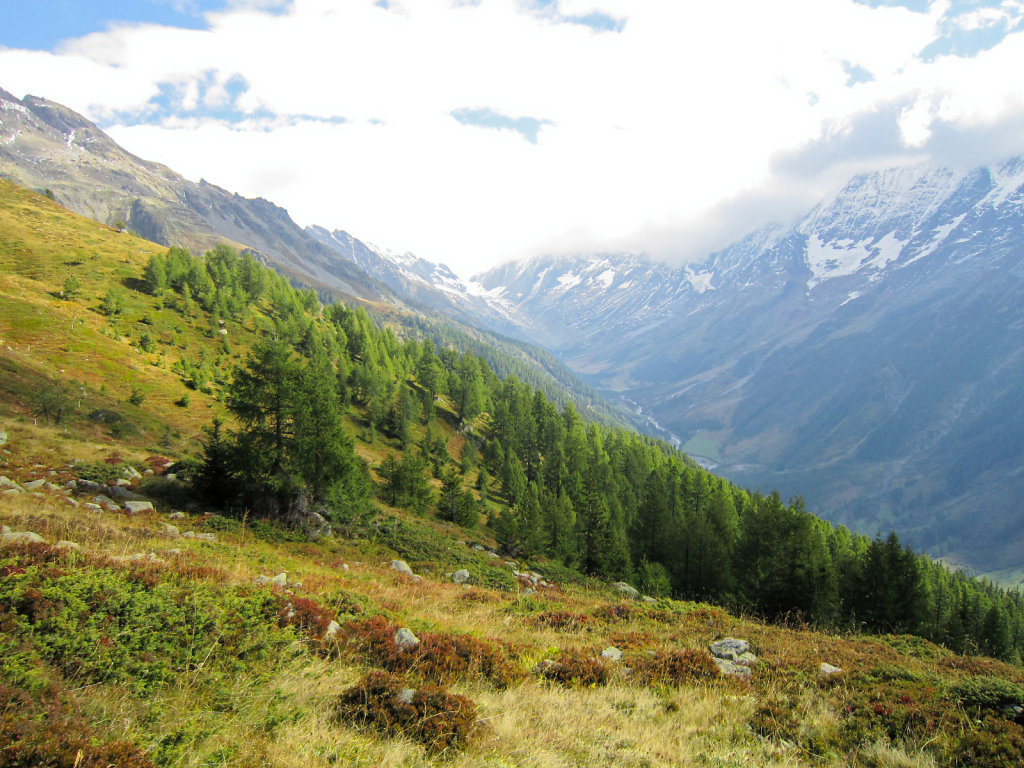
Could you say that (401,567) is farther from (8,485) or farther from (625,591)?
(8,485)

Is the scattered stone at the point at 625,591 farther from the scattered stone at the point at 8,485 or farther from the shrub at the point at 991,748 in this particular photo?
the scattered stone at the point at 8,485

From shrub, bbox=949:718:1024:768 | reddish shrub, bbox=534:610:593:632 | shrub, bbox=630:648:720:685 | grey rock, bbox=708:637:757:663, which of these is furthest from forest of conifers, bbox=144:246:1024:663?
reddish shrub, bbox=534:610:593:632

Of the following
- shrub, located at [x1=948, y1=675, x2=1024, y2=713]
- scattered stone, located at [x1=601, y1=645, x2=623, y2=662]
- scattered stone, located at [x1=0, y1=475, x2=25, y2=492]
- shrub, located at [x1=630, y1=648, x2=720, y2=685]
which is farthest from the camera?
scattered stone, located at [x1=0, y1=475, x2=25, y2=492]

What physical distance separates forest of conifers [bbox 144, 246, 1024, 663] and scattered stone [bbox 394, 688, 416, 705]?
19716 millimetres

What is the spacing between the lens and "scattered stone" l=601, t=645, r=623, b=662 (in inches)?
452

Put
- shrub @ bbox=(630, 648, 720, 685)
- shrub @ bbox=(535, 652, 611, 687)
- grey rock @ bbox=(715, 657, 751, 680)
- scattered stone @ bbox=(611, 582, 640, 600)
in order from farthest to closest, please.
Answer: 1. scattered stone @ bbox=(611, 582, 640, 600)
2. grey rock @ bbox=(715, 657, 751, 680)
3. shrub @ bbox=(630, 648, 720, 685)
4. shrub @ bbox=(535, 652, 611, 687)

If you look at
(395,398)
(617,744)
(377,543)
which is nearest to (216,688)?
(617,744)

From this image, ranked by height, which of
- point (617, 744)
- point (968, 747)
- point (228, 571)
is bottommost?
point (228, 571)

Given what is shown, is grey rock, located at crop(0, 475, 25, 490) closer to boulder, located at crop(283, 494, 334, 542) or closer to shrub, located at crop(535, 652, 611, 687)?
boulder, located at crop(283, 494, 334, 542)

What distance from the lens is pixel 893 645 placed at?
54.5 feet

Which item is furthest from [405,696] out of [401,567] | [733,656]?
[401,567]

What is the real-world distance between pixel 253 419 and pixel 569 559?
106 ft

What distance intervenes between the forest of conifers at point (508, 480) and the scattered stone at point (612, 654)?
1511 centimetres

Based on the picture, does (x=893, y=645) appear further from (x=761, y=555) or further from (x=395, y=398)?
(x=395, y=398)
